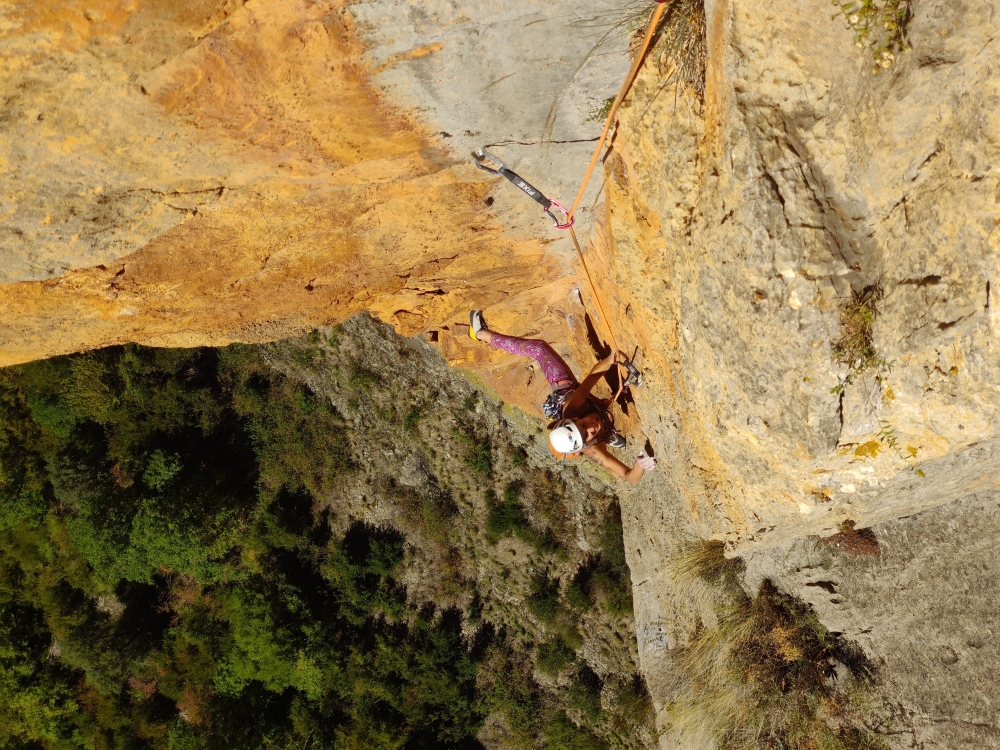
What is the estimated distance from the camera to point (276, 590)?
686 cm

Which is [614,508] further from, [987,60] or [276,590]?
[987,60]

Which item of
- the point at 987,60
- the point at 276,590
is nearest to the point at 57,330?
the point at 276,590

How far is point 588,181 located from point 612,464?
2.28 m

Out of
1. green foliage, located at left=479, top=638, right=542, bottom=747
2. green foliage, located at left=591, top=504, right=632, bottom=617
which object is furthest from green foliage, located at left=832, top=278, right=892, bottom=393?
green foliage, located at left=479, top=638, right=542, bottom=747

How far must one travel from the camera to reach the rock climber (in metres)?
4.54

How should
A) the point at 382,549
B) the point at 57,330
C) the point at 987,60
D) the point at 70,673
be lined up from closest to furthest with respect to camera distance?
the point at 987,60
the point at 57,330
the point at 382,549
the point at 70,673

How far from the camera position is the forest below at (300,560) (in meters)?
6.12

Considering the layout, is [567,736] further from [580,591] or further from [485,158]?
[485,158]

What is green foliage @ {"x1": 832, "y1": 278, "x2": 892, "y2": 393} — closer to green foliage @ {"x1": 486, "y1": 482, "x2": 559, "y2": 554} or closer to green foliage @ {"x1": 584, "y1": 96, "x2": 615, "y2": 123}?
green foliage @ {"x1": 584, "y1": 96, "x2": 615, "y2": 123}

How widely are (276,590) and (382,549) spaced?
1451mm

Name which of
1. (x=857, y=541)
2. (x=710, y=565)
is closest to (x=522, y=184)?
(x=857, y=541)

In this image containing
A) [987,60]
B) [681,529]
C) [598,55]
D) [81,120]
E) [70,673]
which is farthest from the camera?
[70,673]

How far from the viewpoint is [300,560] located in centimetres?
696

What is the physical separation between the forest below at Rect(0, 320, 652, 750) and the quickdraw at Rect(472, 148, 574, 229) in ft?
8.96
